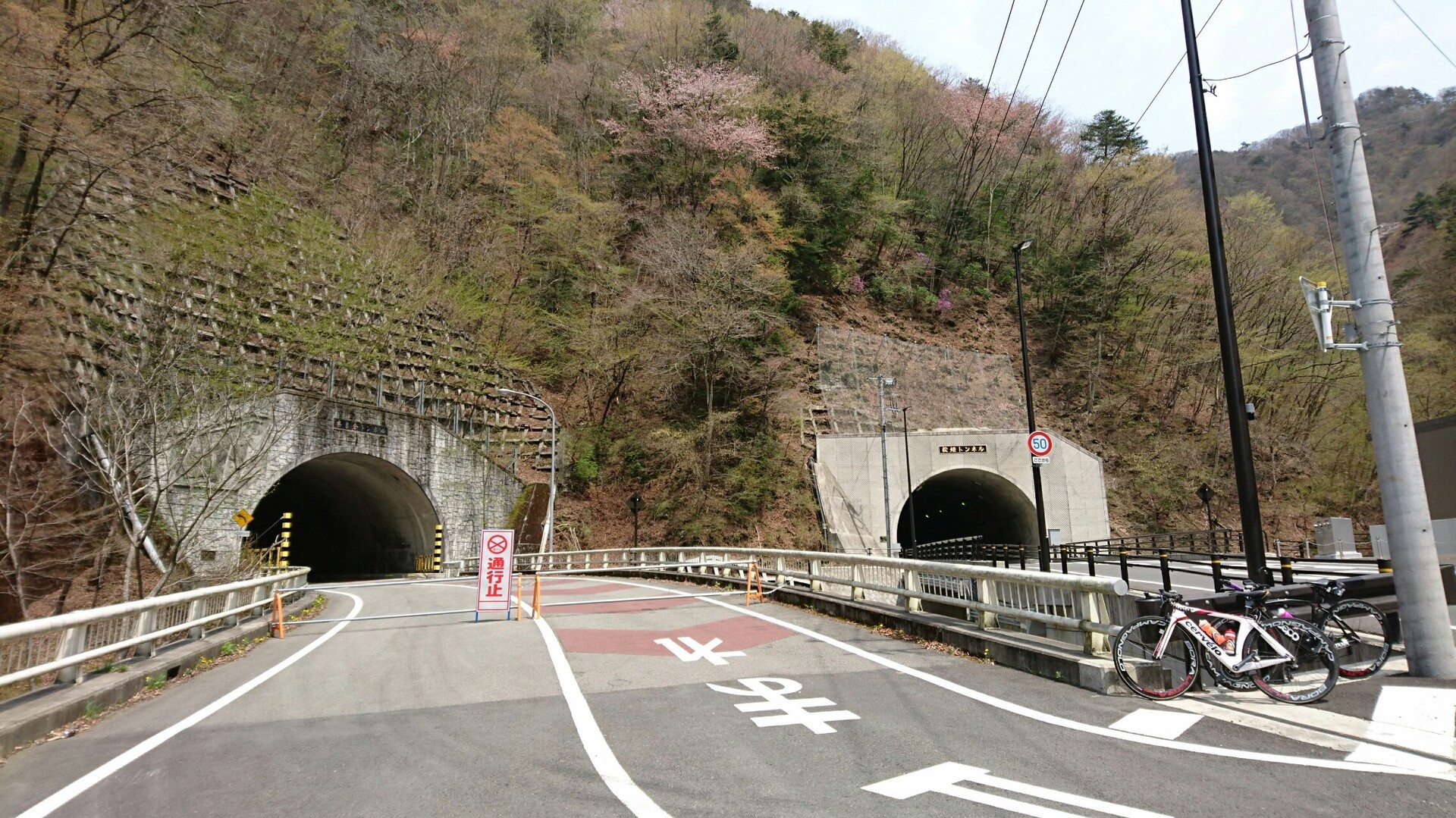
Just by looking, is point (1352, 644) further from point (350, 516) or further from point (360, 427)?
point (350, 516)

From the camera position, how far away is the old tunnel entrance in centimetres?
3616

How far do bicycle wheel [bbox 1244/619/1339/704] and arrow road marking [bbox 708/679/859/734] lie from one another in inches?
140

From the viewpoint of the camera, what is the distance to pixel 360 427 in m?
26.3

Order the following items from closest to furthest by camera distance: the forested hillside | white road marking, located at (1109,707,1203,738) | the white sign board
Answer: white road marking, located at (1109,707,1203,738) < the white sign board < the forested hillside

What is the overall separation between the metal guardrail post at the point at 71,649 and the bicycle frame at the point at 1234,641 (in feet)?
33.1

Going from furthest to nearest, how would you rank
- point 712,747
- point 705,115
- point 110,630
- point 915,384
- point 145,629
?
point 915,384 < point 705,115 < point 145,629 < point 110,630 < point 712,747

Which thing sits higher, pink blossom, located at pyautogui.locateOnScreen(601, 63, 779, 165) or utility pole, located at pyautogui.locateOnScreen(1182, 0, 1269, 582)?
pink blossom, located at pyautogui.locateOnScreen(601, 63, 779, 165)

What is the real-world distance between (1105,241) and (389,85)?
46815 millimetres

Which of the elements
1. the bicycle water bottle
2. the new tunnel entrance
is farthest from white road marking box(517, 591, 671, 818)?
the new tunnel entrance

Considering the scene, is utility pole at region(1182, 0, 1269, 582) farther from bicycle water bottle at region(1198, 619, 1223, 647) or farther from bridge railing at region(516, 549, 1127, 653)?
bicycle water bottle at region(1198, 619, 1223, 647)

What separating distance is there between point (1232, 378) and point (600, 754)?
28.7 ft

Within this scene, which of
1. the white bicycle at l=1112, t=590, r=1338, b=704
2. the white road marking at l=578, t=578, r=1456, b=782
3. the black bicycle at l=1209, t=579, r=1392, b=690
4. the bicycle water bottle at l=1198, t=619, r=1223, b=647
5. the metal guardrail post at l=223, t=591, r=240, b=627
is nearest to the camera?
the white road marking at l=578, t=578, r=1456, b=782

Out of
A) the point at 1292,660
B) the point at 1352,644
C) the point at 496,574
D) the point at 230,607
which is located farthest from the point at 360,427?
the point at 1352,644

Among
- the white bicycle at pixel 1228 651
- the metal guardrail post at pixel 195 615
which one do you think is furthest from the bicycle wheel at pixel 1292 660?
the metal guardrail post at pixel 195 615
